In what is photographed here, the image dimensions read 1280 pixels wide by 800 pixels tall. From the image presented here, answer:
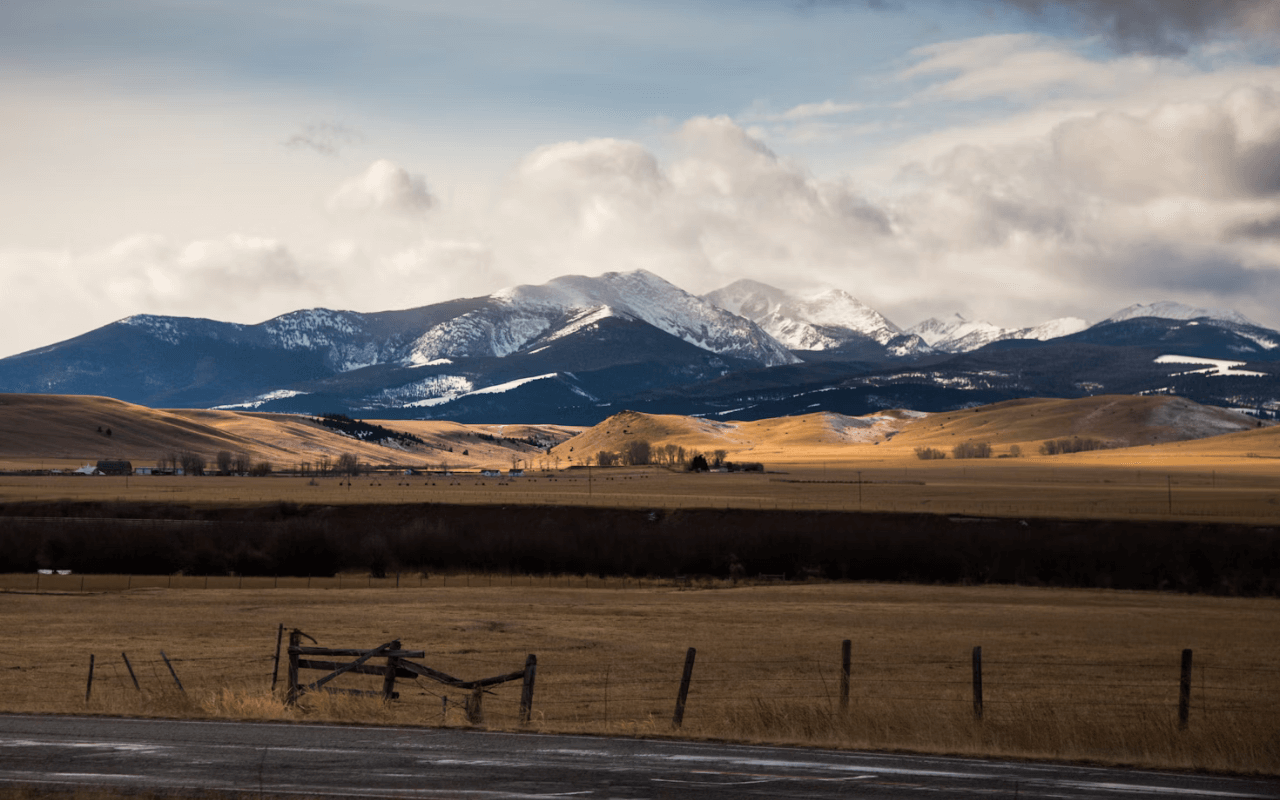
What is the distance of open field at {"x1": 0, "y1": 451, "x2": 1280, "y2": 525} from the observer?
4695 inches

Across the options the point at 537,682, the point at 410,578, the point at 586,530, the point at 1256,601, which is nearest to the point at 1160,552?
the point at 1256,601

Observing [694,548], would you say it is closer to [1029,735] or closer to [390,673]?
[390,673]

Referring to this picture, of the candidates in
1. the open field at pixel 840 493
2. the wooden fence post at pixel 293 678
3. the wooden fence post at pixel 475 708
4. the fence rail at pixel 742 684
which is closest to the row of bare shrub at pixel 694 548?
the open field at pixel 840 493

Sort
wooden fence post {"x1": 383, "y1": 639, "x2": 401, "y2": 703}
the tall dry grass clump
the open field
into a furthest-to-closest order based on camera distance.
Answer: the open field, wooden fence post {"x1": 383, "y1": 639, "x2": 401, "y2": 703}, the tall dry grass clump

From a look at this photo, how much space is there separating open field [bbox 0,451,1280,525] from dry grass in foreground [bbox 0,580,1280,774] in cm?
3664

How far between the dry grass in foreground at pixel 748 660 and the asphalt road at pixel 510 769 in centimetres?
174

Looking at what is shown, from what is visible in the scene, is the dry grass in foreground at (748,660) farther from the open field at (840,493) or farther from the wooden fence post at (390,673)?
the open field at (840,493)

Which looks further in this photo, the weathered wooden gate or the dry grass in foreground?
the weathered wooden gate

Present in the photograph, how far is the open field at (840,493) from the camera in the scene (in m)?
119

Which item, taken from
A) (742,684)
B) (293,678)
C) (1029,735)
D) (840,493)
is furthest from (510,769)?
(840,493)

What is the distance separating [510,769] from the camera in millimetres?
21828

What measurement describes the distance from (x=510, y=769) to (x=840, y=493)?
128m

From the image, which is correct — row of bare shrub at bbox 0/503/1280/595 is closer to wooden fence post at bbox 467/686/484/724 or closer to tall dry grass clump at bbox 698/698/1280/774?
tall dry grass clump at bbox 698/698/1280/774

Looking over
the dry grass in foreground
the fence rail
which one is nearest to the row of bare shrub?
the dry grass in foreground
